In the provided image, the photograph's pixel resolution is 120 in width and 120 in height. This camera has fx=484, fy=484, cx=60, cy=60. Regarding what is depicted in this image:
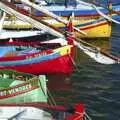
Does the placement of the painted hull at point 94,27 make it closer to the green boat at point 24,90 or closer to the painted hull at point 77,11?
the painted hull at point 77,11

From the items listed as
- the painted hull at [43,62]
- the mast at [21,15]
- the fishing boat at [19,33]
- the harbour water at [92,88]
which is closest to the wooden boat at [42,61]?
the painted hull at [43,62]

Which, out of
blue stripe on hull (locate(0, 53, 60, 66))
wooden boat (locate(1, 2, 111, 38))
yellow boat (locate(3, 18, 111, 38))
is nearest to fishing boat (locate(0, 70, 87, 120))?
blue stripe on hull (locate(0, 53, 60, 66))

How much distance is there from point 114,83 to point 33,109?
16157 millimetres

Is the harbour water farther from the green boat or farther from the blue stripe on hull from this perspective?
the green boat

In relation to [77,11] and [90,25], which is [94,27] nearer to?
[90,25]

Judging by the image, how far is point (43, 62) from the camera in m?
40.8

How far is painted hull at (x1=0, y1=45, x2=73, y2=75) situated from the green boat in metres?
7.22

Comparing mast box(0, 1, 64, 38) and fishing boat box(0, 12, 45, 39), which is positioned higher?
mast box(0, 1, 64, 38)

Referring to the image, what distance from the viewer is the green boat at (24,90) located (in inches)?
1192

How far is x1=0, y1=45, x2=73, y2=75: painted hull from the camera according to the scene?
40000mm

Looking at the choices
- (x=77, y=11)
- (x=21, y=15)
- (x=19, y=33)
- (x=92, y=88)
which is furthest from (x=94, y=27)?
(x=21, y=15)

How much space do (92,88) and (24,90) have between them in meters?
9.39

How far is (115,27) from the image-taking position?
221ft

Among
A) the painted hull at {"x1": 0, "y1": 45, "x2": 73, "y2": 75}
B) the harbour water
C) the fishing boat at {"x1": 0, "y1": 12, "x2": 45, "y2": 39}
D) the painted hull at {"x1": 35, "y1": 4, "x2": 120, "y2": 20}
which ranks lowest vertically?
the harbour water
